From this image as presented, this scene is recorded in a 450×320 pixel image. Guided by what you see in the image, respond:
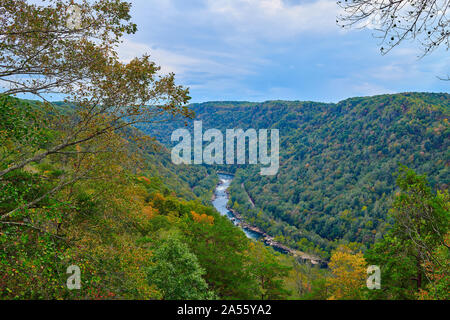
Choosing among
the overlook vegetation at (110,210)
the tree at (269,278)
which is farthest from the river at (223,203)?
the tree at (269,278)

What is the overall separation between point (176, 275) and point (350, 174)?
145577mm

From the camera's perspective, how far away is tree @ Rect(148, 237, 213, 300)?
1086cm

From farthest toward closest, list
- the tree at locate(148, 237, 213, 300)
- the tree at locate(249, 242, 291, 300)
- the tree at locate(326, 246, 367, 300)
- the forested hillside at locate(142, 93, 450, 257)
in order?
1. the forested hillside at locate(142, 93, 450, 257)
2. the tree at locate(326, 246, 367, 300)
3. the tree at locate(249, 242, 291, 300)
4. the tree at locate(148, 237, 213, 300)

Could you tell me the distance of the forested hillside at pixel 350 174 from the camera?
328 feet

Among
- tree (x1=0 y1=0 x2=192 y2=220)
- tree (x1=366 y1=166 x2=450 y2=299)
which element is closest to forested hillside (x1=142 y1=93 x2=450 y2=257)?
tree (x1=366 y1=166 x2=450 y2=299)

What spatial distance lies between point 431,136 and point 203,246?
150809 mm

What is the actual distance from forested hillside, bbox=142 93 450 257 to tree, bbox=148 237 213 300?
83.0 metres

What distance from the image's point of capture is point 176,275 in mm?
11242

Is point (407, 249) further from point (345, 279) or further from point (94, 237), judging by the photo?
point (94, 237)

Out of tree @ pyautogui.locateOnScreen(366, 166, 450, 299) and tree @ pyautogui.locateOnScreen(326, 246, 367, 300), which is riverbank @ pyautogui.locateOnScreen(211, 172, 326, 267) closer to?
tree @ pyautogui.locateOnScreen(326, 246, 367, 300)

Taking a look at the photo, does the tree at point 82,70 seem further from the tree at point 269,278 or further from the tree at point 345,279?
the tree at point 345,279

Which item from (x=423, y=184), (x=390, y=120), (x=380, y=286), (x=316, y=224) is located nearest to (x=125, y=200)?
(x=380, y=286)

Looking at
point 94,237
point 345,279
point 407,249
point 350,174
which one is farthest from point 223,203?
point 94,237
